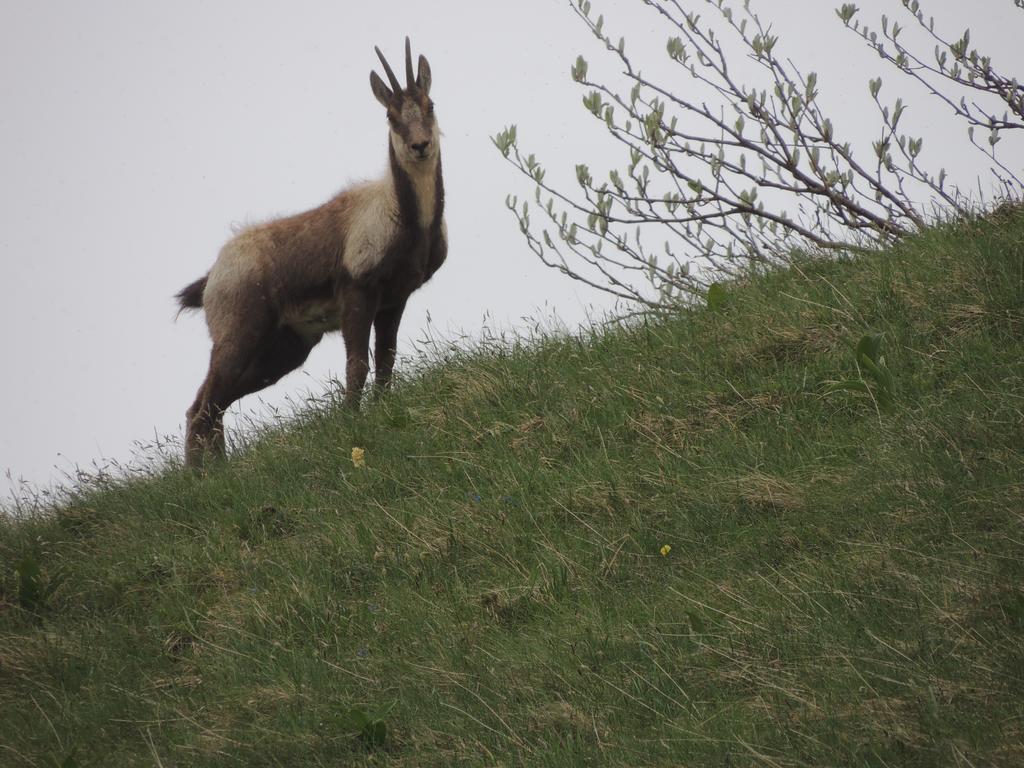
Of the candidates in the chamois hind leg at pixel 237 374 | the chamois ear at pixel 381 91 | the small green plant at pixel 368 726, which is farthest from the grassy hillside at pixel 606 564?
the chamois ear at pixel 381 91

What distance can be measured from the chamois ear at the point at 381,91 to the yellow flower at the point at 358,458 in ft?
10.1

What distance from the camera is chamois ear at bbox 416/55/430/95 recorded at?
8508mm

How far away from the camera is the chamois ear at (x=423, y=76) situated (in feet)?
27.9

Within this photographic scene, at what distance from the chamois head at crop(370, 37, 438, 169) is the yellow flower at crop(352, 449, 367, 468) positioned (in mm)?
2584

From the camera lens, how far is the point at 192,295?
31.5 feet

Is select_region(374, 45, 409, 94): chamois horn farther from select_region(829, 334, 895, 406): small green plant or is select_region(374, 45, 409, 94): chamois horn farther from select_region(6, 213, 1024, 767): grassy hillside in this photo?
select_region(829, 334, 895, 406): small green plant

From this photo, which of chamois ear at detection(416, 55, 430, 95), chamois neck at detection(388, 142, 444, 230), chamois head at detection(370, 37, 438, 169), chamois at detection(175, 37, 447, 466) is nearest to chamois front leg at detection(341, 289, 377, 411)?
chamois at detection(175, 37, 447, 466)

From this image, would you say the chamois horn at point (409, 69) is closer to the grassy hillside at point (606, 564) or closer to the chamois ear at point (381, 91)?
the chamois ear at point (381, 91)

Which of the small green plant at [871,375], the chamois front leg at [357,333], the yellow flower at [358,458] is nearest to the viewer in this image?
the small green plant at [871,375]

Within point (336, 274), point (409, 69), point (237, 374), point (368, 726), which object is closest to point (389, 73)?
point (409, 69)

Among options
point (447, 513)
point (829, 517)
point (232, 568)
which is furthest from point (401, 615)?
point (829, 517)

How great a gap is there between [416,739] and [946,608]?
78.6 inches

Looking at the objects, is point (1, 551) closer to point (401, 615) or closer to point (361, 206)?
point (401, 615)

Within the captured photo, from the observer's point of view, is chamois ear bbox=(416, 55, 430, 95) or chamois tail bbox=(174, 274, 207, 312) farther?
chamois tail bbox=(174, 274, 207, 312)
